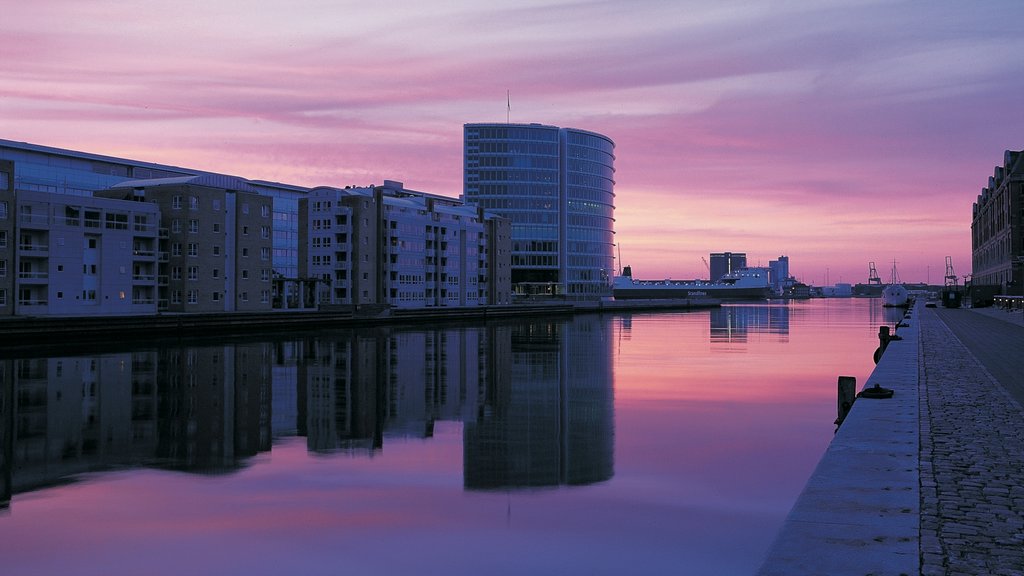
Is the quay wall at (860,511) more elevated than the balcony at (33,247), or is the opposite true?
the balcony at (33,247)

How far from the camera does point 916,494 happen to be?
12352 millimetres

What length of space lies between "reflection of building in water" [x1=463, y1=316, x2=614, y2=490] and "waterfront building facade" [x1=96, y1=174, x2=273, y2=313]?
190 feet

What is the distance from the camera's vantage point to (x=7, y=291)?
78.2m

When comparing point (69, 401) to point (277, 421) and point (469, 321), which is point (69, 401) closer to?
point (277, 421)

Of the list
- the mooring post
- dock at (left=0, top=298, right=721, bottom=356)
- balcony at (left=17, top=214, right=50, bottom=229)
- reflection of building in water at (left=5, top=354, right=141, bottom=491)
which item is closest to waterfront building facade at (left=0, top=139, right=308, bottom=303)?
dock at (left=0, top=298, right=721, bottom=356)

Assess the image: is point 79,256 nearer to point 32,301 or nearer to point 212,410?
point 32,301

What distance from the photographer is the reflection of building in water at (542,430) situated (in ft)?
68.5

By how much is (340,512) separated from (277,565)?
3.38 metres

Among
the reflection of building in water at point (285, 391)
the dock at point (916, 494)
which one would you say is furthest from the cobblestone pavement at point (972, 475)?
the reflection of building in water at point (285, 391)

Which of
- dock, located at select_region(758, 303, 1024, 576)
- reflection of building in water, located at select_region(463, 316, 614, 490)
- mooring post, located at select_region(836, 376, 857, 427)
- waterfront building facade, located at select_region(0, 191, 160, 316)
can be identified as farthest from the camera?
waterfront building facade, located at select_region(0, 191, 160, 316)

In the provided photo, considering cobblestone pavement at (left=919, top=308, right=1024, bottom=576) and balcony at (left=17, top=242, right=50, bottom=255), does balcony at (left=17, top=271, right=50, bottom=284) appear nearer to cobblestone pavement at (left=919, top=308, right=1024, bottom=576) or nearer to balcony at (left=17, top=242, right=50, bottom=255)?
balcony at (left=17, top=242, right=50, bottom=255)

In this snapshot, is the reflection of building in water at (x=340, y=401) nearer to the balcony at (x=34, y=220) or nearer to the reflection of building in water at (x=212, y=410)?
the reflection of building in water at (x=212, y=410)

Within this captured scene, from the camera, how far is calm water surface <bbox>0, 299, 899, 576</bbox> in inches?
564

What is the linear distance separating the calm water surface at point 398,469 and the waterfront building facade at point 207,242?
167 feet
